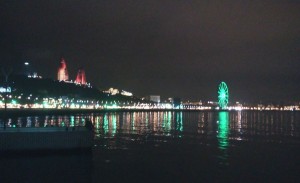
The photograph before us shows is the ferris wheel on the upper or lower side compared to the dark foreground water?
upper

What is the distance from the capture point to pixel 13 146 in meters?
27.8

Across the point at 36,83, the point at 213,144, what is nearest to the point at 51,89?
the point at 36,83

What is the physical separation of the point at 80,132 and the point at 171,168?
6.87 metres

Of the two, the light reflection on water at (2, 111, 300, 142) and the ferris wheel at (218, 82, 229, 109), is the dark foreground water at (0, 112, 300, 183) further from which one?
the ferris wheel at (218, 82, 229, 109)

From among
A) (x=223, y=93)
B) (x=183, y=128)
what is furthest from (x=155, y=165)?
(x=223, y=93)

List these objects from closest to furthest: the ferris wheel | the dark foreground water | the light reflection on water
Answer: the dark foreground water
the light reflection on water
the ferris wheel

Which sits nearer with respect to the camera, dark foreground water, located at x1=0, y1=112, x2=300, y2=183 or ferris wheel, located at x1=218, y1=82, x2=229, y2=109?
dark foreground water, located at x1=0, y1=112, x2=300, y2=183

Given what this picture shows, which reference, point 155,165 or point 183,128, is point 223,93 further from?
point 155,165

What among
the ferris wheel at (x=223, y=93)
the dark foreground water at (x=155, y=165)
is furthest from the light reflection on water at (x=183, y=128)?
the ferris wheel at (x=223, y=93)

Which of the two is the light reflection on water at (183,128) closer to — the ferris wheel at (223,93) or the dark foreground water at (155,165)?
the dark foreground water at (155,165)

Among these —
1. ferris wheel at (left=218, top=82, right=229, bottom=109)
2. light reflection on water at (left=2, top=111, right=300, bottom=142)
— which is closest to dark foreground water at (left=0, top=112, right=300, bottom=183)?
light reflection on water at (left=2, top=111, right=300, bottom=142)

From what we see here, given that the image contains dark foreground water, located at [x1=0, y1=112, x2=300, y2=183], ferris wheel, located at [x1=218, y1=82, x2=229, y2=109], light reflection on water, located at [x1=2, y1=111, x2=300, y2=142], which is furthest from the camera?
ferris wheel, located at [x1=218, y1=82, x2=229, y2=109]

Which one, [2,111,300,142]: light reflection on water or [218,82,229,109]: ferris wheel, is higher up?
[218,82,229,109]: ferris wheel

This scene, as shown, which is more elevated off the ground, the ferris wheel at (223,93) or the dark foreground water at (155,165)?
the ferris wheel at (223,93)
